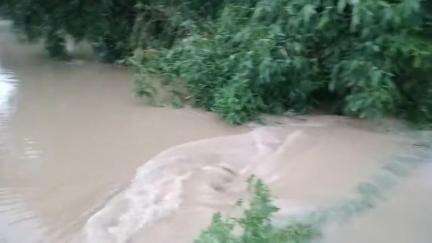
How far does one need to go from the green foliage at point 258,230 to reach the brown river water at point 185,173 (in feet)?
0.68

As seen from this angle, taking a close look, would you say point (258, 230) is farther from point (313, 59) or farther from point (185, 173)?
point (313, 59)

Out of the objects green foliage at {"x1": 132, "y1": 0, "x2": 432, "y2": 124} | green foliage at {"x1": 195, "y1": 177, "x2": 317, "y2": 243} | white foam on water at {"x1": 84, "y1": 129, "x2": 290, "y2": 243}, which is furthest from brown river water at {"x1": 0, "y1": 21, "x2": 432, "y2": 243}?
green foliage at {"x1": 132, "y1": 0, "x2": 432, "y2": 124}

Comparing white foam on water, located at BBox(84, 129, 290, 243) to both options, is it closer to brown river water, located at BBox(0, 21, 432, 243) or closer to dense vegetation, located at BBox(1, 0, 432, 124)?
brown river water, located at BBox(0, 21, 432, 243)

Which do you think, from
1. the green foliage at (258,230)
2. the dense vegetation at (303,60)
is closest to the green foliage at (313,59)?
the dense vegetation at (303,60)

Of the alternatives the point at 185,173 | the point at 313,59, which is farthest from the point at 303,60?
the point at 185,173

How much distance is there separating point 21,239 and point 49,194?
802 mm

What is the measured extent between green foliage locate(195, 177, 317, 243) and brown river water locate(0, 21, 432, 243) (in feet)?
0.68

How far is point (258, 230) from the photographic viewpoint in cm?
391

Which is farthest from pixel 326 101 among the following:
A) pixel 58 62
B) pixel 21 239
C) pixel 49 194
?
pixel 58 62

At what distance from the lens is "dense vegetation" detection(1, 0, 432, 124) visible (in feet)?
22.5

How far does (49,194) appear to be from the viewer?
5.91 metres

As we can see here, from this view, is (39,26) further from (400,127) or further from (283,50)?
(400,127)

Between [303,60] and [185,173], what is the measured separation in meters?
2.49

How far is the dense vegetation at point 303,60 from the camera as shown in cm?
687
